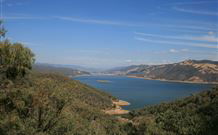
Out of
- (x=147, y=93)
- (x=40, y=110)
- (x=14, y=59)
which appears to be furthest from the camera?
(x=147, y=93)

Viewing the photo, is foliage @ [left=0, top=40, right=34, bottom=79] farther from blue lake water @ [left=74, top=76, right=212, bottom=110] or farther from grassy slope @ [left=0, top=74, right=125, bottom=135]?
blue lake water @ [left=74, top=76, right=212, bottom=110]

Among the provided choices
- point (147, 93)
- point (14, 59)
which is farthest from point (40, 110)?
point (147, 93)

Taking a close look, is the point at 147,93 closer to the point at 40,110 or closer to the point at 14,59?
the point at 14,59

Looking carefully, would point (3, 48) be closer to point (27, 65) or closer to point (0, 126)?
point (27, 65)

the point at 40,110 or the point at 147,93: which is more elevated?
the point at 40,110

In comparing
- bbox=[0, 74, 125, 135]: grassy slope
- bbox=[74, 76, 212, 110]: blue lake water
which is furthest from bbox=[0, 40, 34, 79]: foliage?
bbox=[74, 76, 212, 110]: blue lake water

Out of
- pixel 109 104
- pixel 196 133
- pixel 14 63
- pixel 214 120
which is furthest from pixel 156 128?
pixel 109 104

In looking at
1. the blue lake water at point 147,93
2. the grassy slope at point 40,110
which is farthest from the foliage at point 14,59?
the blue lake water at point 147,93

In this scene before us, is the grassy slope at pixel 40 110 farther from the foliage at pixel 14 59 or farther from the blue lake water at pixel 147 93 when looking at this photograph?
the blue lake water at pixel 147 93
